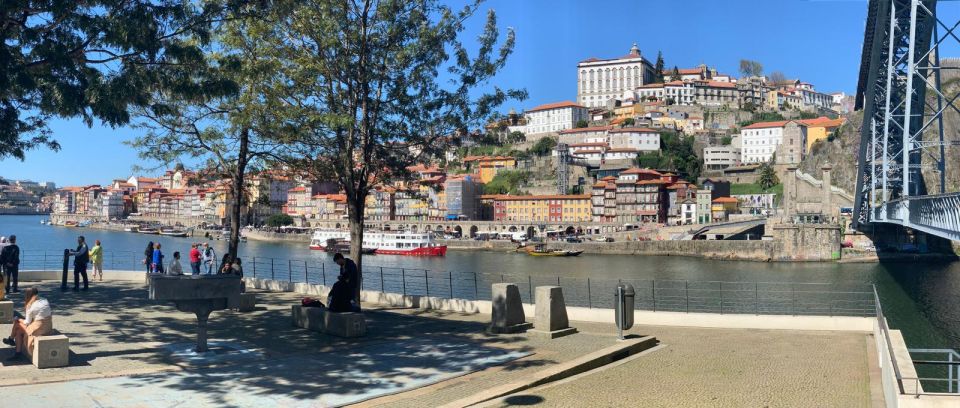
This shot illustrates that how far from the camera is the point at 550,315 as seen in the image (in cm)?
899

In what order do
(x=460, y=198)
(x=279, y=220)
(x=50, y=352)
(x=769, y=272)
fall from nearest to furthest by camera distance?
(x=50, y=352) < (x=769, y=272) < (x=460, y=198) < (x=279, y=220)

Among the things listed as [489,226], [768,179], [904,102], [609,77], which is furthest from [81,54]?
[609,77]

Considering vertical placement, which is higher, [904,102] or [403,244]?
[904,102]

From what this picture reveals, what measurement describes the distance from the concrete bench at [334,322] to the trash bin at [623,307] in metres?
3.06

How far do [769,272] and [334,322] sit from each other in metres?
46.1

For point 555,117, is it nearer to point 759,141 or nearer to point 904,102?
point 759,141

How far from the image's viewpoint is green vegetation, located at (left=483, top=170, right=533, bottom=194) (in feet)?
346

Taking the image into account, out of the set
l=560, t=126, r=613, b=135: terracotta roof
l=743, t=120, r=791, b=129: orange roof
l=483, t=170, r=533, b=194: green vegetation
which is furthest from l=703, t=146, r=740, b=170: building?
l=483, t=170, r=533, b=194: green vegetation

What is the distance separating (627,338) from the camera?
28.9 ft

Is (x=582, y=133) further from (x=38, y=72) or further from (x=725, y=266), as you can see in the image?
(x=38, y=72)

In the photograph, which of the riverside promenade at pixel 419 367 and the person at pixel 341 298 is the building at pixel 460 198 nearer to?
the riverside promenade at pixel 419 367

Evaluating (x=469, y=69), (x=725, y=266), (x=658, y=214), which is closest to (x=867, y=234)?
(x=725, y=266)

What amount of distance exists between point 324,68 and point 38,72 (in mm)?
4618

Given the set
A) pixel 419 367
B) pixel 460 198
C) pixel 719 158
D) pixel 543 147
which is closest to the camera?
pixel 419 367
